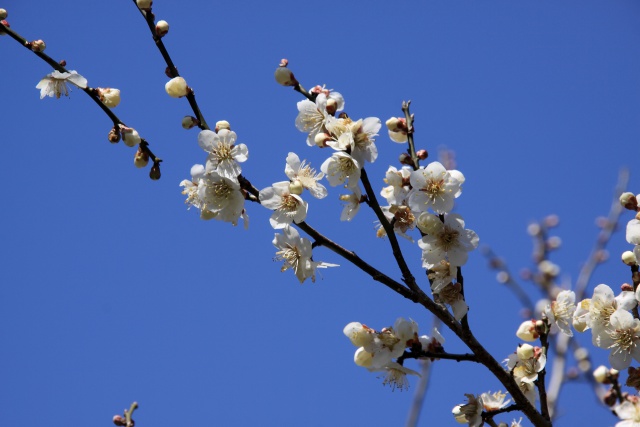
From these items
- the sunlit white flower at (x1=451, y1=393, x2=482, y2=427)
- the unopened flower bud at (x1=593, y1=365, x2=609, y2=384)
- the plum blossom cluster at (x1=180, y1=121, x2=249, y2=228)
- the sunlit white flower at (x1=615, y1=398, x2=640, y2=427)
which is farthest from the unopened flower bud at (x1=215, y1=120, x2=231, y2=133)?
the unopened flower bud at (x1=593, y1=365, x2=609, y2=384)

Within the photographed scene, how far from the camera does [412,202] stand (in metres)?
2.21

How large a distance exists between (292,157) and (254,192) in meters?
0.18

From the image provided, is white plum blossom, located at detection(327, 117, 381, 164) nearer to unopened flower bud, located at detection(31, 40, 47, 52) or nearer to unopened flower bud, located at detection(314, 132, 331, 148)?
unopened flower bud, located at detection(314, 132, 331, 148)

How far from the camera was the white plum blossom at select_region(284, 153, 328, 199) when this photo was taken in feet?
7.47

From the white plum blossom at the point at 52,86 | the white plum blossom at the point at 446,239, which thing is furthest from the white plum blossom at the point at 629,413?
the white plum blossom at the point at 52,86

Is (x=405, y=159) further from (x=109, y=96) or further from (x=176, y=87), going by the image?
(x=109, y=96)

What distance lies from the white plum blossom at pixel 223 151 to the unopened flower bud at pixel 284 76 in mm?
250

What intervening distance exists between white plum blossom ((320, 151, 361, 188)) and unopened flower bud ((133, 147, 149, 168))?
26.3 inches

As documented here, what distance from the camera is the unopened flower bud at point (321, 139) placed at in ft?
7.14

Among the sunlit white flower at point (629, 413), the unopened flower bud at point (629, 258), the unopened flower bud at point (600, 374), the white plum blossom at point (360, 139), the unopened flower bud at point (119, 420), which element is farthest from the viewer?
the unopened flower bud at point (600, 374)

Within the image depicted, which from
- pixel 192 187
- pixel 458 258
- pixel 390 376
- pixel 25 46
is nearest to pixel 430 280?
pixel 458 258

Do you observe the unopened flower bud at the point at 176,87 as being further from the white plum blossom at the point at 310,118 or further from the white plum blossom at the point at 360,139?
the white plum blossom at the point at 360,139

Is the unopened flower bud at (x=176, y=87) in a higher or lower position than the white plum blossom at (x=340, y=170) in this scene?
higher

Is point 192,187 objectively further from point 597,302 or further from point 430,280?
point 597,302
